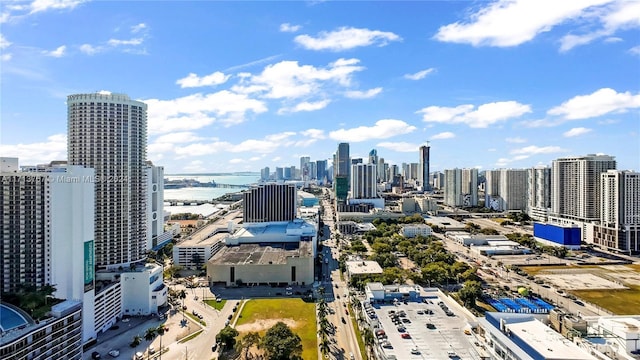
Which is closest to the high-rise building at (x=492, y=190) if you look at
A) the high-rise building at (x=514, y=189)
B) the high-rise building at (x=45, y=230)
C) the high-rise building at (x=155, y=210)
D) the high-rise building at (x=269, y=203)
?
the high-rise building at (x=514, y=189)

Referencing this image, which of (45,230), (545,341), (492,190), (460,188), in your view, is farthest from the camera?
(460,188)

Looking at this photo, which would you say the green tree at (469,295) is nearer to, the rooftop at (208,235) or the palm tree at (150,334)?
the palm tree at (150,334)

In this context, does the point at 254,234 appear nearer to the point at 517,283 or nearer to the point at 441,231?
the point at 517,283

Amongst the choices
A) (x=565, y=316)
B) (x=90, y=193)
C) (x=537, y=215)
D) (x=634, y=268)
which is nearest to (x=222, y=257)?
(x=90, y=193)

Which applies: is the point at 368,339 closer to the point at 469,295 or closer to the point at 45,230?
the point at 469,295

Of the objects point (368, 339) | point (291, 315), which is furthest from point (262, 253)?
point (368, 339)

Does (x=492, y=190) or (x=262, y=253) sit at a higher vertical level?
(x=492, y=190)
